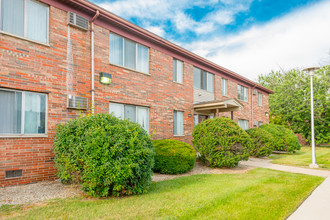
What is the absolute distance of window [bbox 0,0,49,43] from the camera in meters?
6.30

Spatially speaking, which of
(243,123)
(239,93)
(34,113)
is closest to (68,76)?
(34,113)

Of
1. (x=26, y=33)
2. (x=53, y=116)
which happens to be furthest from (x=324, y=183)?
(x=26, y=33)

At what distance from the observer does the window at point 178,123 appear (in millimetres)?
11688

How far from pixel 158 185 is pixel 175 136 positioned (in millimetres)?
5517

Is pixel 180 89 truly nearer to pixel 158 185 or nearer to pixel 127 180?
pixel 158 185

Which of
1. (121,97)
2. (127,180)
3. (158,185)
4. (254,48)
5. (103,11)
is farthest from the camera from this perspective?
(254,48)

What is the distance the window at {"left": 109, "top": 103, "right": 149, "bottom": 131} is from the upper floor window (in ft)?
15.1

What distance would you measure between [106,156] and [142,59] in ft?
20.6

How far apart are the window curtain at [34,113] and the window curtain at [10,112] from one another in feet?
0.59

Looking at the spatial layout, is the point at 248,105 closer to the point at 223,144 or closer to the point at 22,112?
the point at 223,144

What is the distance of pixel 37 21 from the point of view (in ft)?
22.6

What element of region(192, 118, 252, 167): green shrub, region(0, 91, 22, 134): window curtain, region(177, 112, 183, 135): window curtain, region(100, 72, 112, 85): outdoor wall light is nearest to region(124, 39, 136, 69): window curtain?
region(100, 72, 112, 85): outdoor wall light

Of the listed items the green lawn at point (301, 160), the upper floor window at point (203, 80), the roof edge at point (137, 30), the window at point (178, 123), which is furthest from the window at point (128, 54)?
the green lawn at point (301, 160)

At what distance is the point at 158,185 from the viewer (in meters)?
6.02
